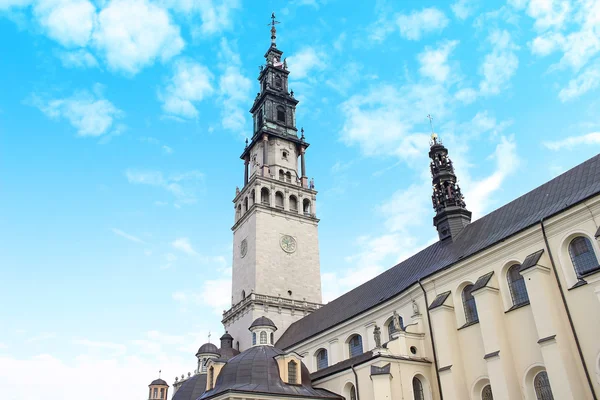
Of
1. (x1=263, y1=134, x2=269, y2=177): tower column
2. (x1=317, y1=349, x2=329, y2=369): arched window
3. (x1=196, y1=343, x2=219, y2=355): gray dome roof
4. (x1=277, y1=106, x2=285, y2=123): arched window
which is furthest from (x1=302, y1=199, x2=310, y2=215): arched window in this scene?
(x1=317, y1=349, x2=329, y2=369): arched window

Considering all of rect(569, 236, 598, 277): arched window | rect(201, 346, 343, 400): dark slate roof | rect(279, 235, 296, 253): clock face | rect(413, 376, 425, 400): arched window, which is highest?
rect(279, 235, 296, 253): clock face

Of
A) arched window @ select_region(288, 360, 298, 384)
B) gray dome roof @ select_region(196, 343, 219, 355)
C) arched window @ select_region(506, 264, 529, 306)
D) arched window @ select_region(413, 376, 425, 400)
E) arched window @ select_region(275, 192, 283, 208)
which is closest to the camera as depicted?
arched window @ select_region(506, 264, 529, 306)

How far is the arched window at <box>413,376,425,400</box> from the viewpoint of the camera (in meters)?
26.8

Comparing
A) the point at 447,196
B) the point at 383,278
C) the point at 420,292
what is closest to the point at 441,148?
the point at 447,196

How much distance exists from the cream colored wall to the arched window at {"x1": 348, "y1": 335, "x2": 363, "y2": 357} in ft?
16.5

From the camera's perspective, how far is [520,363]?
73.9 ft

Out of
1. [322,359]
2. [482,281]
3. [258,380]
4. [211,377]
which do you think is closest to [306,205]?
[322,359]

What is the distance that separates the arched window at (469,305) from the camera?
26.2 meters

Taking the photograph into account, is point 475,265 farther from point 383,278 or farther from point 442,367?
point 383,278

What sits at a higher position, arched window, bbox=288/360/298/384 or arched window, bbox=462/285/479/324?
arched window, bbox=462/285/479/324

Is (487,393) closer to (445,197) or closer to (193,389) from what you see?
(445,197)

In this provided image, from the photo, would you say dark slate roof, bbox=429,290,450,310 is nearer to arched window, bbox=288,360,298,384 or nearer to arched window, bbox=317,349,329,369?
arched window, bbox=288,360,298,384

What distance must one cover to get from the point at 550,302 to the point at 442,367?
662cm

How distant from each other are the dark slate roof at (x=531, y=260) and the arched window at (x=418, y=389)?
8394 mm
